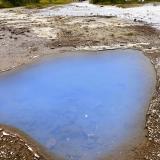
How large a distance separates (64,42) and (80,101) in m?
15.2

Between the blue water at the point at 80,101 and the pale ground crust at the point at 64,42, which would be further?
the blue water at the point at 80,101

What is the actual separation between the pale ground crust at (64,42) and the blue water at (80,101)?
2.65 feet

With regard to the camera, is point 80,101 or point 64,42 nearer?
point 80,101

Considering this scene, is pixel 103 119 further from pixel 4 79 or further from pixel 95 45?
pixel 95 45

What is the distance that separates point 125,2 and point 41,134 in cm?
5046

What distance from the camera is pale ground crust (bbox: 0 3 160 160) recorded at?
1678cm

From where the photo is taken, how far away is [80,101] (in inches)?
872

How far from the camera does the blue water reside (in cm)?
1778

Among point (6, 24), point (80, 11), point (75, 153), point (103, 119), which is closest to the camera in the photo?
point (75, 153)

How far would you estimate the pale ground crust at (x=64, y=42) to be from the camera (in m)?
16.8

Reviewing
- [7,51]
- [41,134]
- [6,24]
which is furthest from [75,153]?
[6,24]

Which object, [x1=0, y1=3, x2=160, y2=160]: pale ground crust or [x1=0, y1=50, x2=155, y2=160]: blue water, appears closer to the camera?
[x1=0, y1=3, x2=160, y2=160]: pale ground crust

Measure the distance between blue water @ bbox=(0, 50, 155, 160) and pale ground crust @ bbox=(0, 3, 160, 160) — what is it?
808 mm

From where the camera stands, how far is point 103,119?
19734 mm
